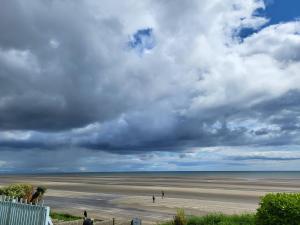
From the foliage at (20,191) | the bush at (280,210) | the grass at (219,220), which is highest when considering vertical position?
the foliage at (20,191)

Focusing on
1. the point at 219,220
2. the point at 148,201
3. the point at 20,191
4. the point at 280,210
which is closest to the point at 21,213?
the point at 280,210

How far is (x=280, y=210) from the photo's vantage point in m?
13.9

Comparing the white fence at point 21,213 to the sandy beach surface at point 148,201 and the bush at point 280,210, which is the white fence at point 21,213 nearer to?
the bush at point 280,210

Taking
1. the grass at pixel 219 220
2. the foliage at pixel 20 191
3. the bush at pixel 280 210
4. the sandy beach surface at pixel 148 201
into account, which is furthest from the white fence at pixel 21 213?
the sandy beach surface at pixel 148 201

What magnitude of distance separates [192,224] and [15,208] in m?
10.5

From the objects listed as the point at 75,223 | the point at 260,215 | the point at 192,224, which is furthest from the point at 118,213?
the point at 260,215

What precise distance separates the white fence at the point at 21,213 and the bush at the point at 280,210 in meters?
7.55

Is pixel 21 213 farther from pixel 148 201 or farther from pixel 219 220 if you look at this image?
pixel 148 201

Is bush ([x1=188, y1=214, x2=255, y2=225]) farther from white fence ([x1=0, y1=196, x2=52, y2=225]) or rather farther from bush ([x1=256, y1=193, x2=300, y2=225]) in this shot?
white fence ([x1=0, y1=196, x2=52, y2=225])

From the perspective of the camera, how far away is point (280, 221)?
544 inches

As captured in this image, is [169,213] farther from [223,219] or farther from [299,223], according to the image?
[299,223]

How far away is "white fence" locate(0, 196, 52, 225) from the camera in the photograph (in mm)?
12085

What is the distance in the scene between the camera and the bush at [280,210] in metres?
13.7

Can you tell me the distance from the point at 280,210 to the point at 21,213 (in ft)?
29.0
